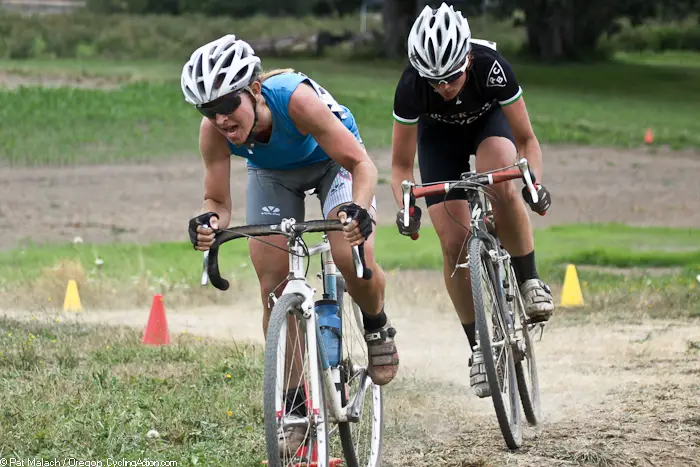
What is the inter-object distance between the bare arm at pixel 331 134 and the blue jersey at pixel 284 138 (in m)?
0.05

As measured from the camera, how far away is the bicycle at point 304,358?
5.03 metres

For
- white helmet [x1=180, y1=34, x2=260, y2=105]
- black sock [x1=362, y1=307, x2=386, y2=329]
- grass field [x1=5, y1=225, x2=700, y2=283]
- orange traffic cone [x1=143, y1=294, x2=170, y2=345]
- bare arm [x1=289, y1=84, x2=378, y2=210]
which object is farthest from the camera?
grass field [x1=5, y1=225, x2=700, y2=283]

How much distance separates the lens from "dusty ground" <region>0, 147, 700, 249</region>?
57.4ft

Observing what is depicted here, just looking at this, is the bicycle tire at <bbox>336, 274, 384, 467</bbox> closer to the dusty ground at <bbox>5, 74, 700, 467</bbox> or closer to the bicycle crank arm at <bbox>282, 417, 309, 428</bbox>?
the dusty ground at <bbox>5, 74, 700, 467</bbox>

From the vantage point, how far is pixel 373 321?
20.5 ft

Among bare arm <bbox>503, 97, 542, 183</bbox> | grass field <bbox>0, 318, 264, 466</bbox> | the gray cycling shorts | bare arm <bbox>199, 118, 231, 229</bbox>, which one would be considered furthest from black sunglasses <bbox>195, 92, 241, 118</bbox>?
bare arm <bbox>503, 97, 542, 183</bbox>

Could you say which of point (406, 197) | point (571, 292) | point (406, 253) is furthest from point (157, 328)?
point (406, 253)

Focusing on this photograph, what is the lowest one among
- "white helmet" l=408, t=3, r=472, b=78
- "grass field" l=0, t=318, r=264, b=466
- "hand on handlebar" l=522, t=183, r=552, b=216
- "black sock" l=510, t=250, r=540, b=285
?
"grass field" l=0, t=318, r=264, b=466

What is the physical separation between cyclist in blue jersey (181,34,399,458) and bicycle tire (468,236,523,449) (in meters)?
0.47

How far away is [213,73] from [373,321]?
1575mm

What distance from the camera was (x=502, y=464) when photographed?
20.9 feet

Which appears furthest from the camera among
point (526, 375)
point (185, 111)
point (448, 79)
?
point (185, 111)

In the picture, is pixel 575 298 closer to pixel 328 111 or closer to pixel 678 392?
pixel 678 392

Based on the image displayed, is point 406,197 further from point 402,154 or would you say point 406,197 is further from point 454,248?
point 454,248
